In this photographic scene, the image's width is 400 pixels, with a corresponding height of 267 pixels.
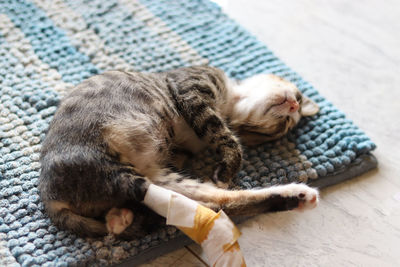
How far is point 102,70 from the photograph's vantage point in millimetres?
2068

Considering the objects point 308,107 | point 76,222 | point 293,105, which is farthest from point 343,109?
point 76,222

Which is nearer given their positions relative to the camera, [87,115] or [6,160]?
[87,115]

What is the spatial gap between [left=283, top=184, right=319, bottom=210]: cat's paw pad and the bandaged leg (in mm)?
240

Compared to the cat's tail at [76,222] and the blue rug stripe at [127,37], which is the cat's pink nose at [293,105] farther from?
the cat's tail at [76,222]

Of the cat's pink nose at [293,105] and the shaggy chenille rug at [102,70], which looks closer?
the shaggy chenille rug at [102,70]

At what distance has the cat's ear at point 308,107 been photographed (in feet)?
6.23

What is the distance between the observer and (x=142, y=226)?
1.41 meters

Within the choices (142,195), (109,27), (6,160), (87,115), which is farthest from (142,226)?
(109,27)

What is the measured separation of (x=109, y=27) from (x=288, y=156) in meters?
1.14

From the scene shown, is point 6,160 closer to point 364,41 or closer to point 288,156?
point 288,156

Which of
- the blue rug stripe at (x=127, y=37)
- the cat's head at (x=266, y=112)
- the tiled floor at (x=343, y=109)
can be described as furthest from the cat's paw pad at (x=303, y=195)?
the blue rug stripe at (x=127, y=37)

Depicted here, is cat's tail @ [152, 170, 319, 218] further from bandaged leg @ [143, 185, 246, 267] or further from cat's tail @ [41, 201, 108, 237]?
cat's tail @ [41, 201, 108, 237]

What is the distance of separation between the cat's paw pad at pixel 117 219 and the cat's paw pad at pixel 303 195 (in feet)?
1.67

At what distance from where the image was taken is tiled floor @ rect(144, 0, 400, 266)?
150cm
